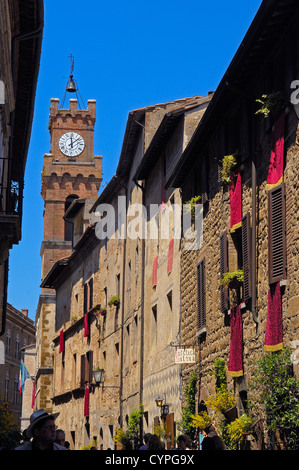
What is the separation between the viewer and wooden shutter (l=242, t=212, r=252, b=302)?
14.6 meters

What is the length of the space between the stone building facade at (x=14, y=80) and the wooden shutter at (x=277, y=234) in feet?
15.7

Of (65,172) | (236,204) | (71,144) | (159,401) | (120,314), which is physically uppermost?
(71,144)

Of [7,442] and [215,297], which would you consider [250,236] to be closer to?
[215,297]

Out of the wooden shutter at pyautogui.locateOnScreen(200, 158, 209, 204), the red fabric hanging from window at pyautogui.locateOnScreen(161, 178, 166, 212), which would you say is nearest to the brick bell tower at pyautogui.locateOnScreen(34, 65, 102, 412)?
the red fabric hanging from window at pyautogui.locateOnScreen(161, 178, 166, 212)

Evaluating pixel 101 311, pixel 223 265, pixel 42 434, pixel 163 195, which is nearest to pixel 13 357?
pixel 101 311

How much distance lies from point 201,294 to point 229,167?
149 inches

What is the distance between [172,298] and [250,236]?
7.82 meters

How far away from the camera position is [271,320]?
1307 cm

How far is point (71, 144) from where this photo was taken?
66.8 metres

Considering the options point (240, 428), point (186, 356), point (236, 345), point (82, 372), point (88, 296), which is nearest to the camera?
point (240, 428)

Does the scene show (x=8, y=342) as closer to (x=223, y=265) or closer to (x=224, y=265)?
(x=223, y=265)

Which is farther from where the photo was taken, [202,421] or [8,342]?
[8,342]

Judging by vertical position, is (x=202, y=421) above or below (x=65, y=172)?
below

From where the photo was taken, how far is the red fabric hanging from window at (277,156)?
517 inches
